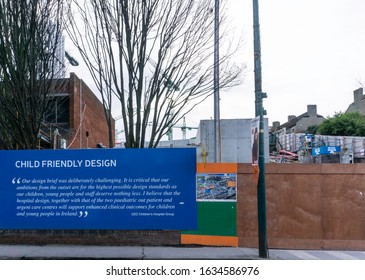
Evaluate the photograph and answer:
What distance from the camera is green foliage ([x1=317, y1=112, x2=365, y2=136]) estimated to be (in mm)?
55844

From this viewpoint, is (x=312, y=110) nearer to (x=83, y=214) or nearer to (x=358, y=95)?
(x=358, y=95)

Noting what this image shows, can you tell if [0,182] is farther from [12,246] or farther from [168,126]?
[168,126]

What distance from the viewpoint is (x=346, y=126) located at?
5734 cm

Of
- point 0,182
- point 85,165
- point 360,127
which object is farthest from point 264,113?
point 360,127

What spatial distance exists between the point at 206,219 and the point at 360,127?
50.4 m

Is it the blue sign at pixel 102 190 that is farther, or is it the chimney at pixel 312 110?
the chimney at pixel 312 110

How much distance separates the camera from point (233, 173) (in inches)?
444

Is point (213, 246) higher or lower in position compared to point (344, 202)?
lower

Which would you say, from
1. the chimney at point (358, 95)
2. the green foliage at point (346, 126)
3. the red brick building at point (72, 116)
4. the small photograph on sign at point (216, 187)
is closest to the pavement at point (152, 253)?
the small photograph on sign at point (216, 187)

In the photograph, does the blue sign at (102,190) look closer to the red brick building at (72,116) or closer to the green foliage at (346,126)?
the red brick building at (72,116)

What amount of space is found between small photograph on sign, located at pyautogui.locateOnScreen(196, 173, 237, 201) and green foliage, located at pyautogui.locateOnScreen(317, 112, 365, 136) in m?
49.0

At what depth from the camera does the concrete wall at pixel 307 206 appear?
1119 centimetres

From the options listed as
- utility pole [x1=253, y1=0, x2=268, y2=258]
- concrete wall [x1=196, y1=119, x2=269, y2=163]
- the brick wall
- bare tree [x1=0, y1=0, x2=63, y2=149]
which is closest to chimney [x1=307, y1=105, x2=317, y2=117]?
the brick wall

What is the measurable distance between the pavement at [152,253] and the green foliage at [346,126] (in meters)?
49.1
